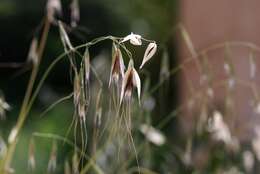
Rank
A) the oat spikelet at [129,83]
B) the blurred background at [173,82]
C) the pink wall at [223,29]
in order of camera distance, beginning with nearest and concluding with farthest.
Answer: the oat spikelet at [129,83] < the blurred background at [173,82] < the pink wall at [223,29]

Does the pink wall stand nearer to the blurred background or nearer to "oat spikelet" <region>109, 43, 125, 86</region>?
the blurred background

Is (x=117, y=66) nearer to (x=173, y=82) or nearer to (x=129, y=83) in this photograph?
(x=129, y=83)

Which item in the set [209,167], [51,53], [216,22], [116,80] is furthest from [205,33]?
[116,80]

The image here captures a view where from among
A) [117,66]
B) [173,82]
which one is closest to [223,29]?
[173,82]

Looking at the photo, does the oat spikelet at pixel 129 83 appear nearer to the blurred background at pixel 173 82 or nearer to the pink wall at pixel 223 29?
the blurred background at pixel 173 82

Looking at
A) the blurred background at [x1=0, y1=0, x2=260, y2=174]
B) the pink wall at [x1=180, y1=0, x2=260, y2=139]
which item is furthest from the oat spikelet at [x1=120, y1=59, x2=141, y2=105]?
the pink wall at [x1=180, y1=0, x2=260, y2=139]

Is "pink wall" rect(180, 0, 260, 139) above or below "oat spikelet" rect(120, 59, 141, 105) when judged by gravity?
below

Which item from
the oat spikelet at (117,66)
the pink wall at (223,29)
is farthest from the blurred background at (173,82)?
the oat spikelet at (117,66)

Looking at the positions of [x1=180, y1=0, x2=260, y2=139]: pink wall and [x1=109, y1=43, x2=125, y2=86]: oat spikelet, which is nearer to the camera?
[x1=109, y1=43, x2=125, y2=86]: oat spikelet

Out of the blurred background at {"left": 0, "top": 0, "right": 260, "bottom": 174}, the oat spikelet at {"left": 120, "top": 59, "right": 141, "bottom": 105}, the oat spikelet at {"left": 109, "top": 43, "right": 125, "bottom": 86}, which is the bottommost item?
the blurred background at {"left": 0, "top": 0, "right": 260, "bottom": 174}
